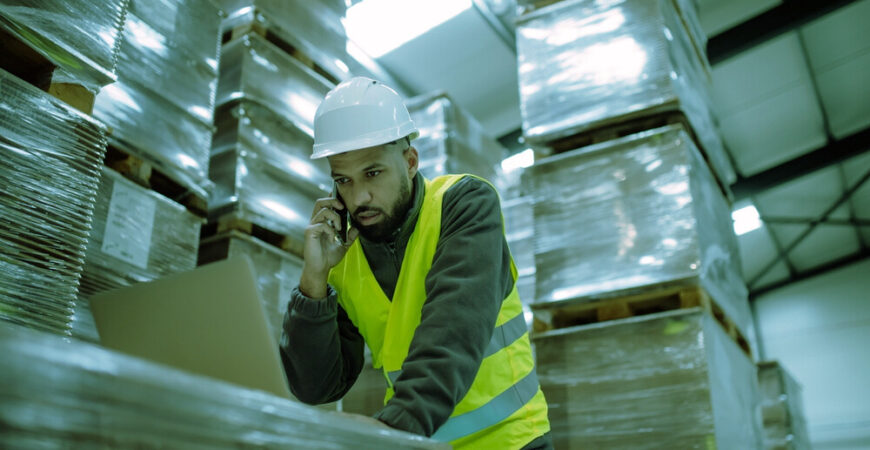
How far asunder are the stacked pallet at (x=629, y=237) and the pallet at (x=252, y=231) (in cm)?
111

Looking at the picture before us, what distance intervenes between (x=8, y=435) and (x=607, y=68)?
→ 3.18m

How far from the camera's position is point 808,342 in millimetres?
13055

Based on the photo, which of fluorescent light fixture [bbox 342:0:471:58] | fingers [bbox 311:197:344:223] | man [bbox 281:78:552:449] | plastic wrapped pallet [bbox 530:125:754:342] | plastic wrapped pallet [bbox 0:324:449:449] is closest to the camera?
plastic wrapped pallet [bbox 0:324:449:449]

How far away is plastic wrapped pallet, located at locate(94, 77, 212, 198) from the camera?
8.92 feet

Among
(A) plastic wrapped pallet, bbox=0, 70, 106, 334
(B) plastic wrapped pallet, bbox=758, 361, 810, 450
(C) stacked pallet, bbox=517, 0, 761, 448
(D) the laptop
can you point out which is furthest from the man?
(B) plastic wrapped pallet, bbox=758, 361, 810, 450

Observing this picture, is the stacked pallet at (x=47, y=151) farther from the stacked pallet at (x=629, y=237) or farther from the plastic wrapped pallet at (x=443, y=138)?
the plastic wrapped pallet at (x=443, y=138)

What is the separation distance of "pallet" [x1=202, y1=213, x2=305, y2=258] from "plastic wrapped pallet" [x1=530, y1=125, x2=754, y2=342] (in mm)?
1104

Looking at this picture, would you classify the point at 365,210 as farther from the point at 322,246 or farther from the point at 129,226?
the point at 129,226

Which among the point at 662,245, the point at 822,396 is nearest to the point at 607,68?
the point at 662,245

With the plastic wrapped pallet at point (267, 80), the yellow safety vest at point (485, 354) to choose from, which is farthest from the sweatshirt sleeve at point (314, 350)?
the plastic wrapped pallet at point (267, 80)

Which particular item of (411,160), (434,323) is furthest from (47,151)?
(434,323)

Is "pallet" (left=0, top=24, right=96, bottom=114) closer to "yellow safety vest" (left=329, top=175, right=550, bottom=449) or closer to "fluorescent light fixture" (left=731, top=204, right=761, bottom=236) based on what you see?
"yellow safety vest" (left=329, top=175, right=550, bottom=449)

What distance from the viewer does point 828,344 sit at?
12719 mm

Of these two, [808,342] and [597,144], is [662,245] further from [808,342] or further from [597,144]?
[808,342]
